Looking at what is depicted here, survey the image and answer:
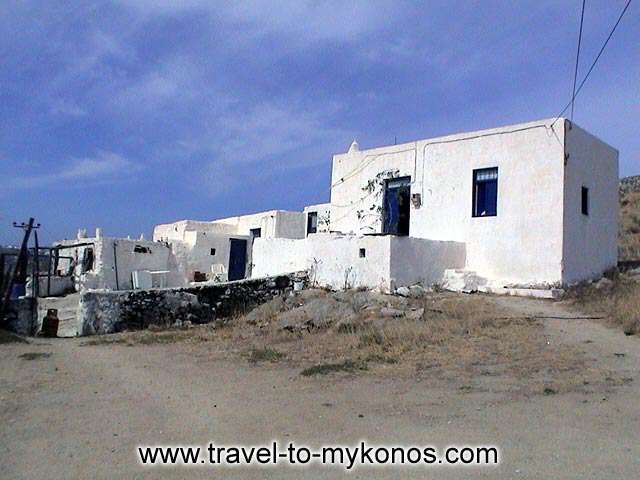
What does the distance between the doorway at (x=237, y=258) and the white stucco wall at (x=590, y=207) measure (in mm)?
17835

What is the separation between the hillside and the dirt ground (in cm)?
2056

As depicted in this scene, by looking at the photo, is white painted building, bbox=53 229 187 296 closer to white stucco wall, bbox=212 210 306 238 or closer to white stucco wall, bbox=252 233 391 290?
white stucco wall, bbox=212 210 306 238

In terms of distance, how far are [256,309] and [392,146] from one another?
8023 millimetres

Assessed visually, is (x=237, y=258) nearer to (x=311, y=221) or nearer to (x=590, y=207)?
(x=311, y=221)

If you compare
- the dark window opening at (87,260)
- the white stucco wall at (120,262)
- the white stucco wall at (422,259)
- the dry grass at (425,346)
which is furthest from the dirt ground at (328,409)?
the dark window opening at (87,260)

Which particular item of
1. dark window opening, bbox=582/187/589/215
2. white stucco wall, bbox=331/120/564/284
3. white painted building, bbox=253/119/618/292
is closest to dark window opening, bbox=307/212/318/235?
white stucco wall, bbox=331/120/564/284

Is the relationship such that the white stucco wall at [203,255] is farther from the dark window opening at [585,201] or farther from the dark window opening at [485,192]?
the dark window opening at [585,201]

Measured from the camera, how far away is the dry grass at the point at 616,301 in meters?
11.0

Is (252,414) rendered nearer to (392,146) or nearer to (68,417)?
(68,417)

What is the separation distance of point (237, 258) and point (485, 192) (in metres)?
16.0

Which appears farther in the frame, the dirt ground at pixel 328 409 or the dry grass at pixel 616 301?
the dry grass at pixel 616 301

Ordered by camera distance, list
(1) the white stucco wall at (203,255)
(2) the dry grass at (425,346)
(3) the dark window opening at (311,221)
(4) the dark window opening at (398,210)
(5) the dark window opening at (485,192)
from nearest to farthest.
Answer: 1. (2) the dry grass at (425,346)
2. (5) the dark window opening at (485,192)
3. (4) the dark window opening at (398,210)
4. (1) the white stucco wall at (203,255)
5. (3) the dark window opening at (311,221)

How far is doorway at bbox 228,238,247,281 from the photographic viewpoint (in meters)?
30.4

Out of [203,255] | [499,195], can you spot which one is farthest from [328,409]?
[203,255]
